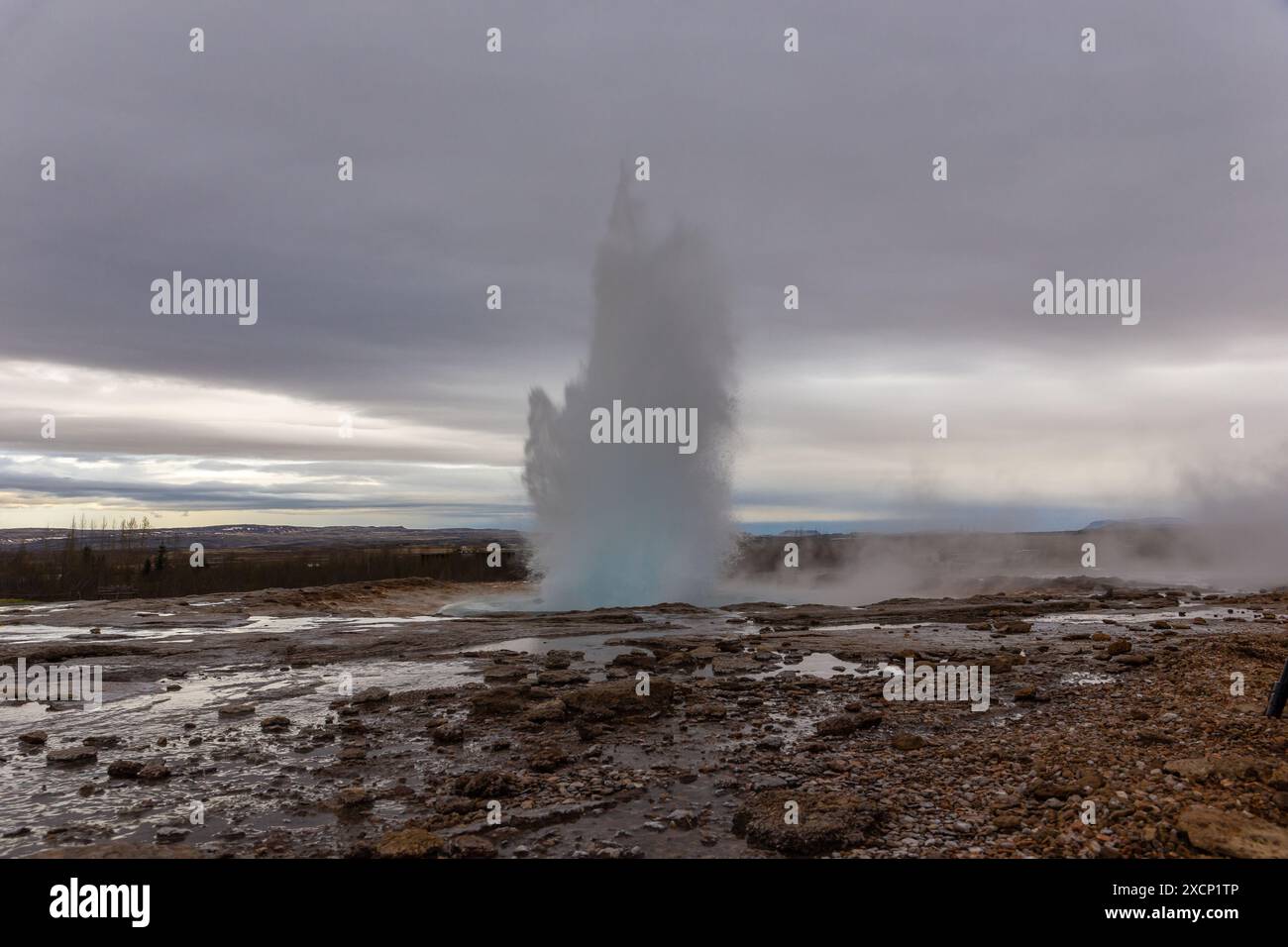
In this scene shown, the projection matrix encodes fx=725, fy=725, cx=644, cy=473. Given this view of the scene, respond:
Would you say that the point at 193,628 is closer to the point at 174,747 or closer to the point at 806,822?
the point at 174,747

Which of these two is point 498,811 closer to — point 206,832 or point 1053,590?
point 206,832

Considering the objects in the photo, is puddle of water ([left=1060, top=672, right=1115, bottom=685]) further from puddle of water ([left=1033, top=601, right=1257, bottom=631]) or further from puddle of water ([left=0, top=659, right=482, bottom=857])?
puddle of water ([left=0, top=659, right=482, bottom=857])

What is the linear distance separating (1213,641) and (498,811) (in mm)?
14981

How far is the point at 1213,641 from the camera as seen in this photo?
14.6 meters

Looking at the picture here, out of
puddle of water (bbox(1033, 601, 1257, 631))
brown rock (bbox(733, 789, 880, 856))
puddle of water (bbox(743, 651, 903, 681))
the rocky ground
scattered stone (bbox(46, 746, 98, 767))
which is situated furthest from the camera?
puddle of water (bbox(1033, 601, 1257, 631))

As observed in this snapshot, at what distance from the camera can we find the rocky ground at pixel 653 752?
6.04 m

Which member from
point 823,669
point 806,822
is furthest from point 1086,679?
point 806,822

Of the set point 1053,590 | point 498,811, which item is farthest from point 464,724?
point 1053,590

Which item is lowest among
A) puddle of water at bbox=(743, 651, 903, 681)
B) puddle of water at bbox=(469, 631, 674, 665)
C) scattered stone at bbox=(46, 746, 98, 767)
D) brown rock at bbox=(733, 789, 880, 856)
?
puddle of water at bbox=(469, 631, 674, 665)

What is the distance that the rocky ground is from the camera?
238 inches

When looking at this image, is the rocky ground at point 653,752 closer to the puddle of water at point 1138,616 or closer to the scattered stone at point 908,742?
the scattered stone at point 908,742

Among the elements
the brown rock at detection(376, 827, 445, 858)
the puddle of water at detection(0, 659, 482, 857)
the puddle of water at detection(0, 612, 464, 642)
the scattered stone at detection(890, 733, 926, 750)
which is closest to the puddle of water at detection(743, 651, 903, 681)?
the scattered stone at detection(890, 733, 926, 750)

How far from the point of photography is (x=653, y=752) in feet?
29.2
